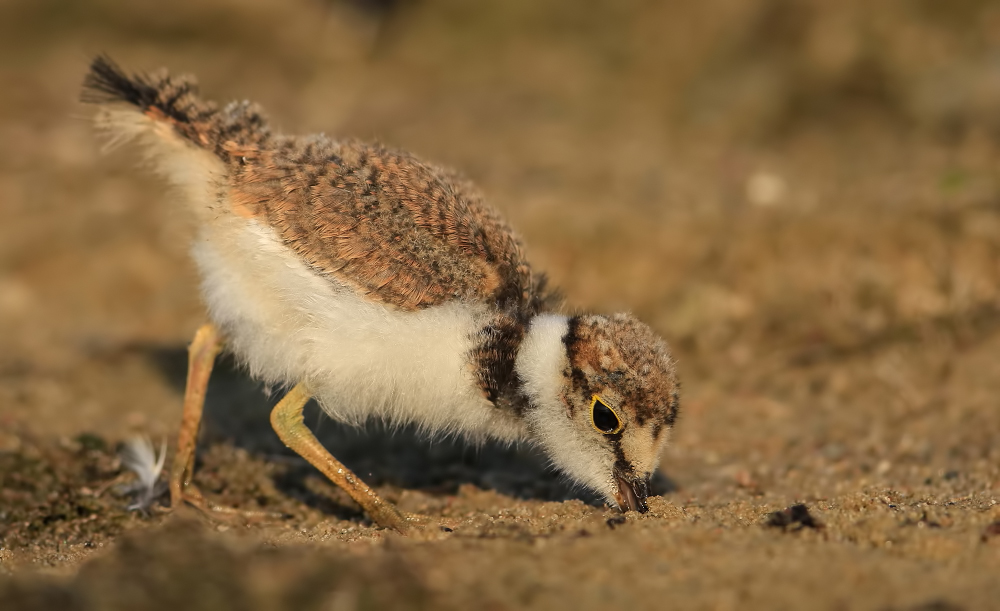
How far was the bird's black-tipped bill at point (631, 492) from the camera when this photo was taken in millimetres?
3287

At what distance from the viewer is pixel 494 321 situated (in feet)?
11.3

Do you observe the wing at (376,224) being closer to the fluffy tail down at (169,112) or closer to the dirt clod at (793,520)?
the fluffy tail down at (169,112)

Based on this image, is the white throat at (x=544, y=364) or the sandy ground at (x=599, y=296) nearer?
the sandy ground at (x=599, y=296)

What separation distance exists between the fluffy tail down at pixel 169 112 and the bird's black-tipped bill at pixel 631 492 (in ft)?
6.18

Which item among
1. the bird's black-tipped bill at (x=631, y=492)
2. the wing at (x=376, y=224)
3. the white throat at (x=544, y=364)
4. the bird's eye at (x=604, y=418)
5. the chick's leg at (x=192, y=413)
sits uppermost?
the wing at (x=376, y=224)

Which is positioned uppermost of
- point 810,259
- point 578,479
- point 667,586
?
point 810,259

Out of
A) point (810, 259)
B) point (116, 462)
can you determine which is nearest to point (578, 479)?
point (116, 462)

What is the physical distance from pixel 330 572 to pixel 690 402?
119 inches

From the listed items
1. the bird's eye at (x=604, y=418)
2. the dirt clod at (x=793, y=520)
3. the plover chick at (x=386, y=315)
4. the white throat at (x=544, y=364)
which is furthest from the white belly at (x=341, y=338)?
the dirt clod at (x=793, y=520)

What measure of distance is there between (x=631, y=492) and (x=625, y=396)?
0.35 meters

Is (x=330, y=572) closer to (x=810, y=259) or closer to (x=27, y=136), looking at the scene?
(x=810, y=259)

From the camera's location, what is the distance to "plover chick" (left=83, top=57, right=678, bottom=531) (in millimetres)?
3312

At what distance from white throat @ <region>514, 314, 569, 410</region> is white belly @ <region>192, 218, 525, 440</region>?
0.17 metres

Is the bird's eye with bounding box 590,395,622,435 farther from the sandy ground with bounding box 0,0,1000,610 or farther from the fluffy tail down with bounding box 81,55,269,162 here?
the fluffy tail down with bounding box 81,55,269,162
